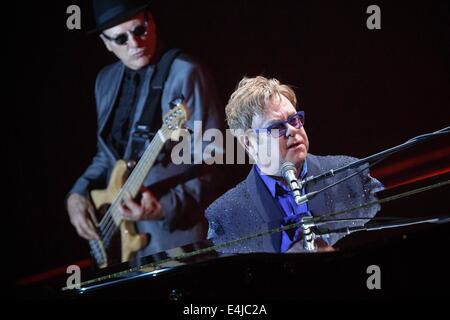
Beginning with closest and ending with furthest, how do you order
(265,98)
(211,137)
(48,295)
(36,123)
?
1. (48,295)
2. (265,98)
3. (211,137)
4. (36,123)

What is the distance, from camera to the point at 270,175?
2516 mm

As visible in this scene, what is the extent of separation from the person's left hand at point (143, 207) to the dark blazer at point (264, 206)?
0.30m

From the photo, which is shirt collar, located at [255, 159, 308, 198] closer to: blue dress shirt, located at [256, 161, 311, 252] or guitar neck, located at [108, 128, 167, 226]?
blue dress shirt, located at [256, 161, 311, 252]

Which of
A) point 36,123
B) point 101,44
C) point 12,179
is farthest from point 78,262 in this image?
point 101,44

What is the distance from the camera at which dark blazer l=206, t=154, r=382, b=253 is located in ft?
5.68

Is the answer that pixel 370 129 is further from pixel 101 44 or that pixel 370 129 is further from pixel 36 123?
pixel 36 123

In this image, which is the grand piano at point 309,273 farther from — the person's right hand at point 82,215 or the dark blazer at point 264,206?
the person's right hand at point 82,215

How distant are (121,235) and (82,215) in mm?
266

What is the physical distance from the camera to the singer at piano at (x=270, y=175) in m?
2.20

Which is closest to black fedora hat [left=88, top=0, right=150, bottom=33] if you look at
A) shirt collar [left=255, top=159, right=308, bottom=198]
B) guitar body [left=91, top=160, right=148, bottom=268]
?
guitar body [left=91, top=160, right=148, bottom=268]

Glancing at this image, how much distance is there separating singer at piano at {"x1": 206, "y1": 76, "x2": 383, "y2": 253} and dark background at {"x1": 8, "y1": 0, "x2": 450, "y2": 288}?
0.31 meters

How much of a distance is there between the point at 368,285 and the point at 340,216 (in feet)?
0.94

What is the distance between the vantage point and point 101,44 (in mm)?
3047

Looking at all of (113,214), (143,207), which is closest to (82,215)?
(113,214)
